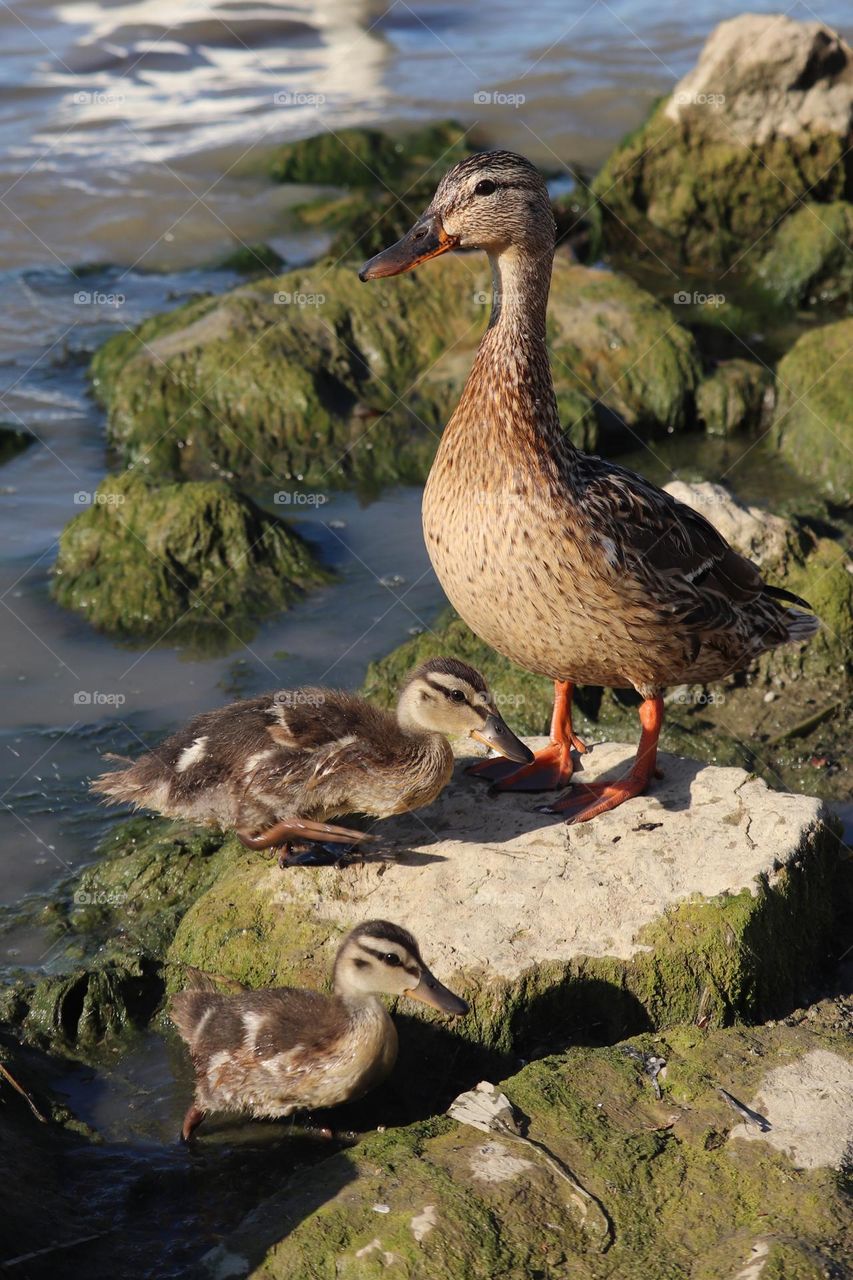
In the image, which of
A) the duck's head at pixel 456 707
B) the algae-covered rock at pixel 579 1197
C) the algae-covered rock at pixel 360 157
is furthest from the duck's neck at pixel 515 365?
the algae-covered rock at pixel 360 157

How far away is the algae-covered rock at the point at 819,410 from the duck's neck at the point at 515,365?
4.28m

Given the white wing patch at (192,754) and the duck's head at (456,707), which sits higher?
the duck's head at (456,707)

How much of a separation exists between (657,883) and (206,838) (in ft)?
6.75

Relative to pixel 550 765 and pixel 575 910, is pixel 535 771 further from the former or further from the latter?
pixel 575 910

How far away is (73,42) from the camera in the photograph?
19.4m

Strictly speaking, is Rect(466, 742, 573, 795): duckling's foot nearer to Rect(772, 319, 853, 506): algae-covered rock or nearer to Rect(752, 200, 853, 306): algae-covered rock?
Rect(772, 319, 853, 506): algae-covered rock

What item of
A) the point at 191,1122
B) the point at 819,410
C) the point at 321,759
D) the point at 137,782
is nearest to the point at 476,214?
the point at 321,759

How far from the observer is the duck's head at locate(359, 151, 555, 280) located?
231 inches

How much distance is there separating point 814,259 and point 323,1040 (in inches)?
385

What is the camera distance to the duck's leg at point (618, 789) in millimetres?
6039

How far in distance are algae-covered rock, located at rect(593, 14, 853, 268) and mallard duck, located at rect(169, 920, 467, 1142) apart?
10187 millimetres

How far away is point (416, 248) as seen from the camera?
592 centimetres

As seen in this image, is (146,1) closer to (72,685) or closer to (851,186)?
(851,186)

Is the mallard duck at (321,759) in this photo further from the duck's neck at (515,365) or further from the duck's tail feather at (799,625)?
the duck's tail feather at (799,625)
